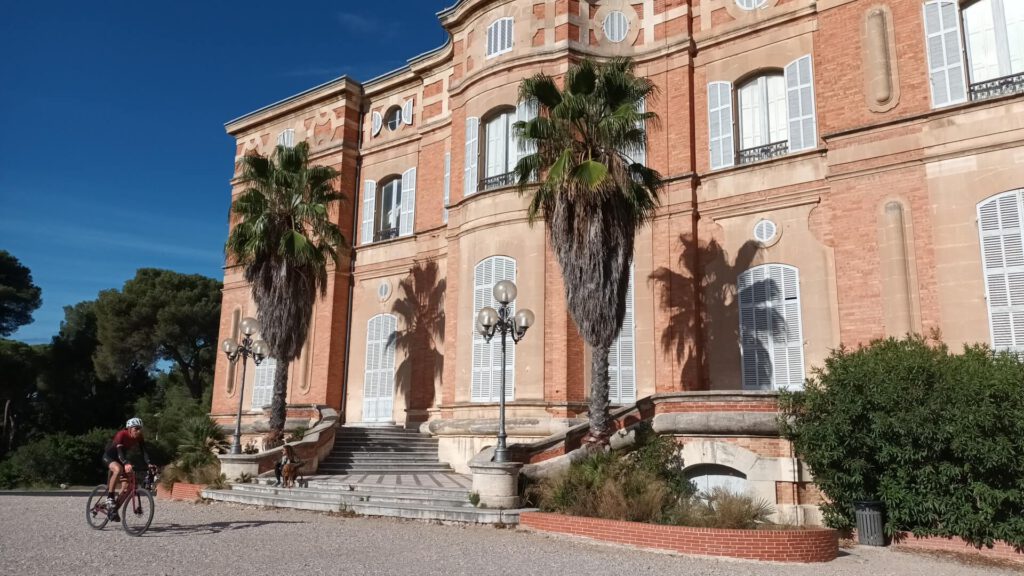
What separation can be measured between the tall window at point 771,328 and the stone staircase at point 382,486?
20.9ft

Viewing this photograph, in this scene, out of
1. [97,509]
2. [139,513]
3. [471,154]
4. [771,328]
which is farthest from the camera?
[471,154]

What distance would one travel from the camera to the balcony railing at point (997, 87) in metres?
13.2

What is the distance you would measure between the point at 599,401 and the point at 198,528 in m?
6.31

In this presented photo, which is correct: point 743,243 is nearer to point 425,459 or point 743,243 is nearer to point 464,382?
point 464,382

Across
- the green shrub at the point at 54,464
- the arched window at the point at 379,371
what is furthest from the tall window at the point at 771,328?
the green shrub at the point at 54,464

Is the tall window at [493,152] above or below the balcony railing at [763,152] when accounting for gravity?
above

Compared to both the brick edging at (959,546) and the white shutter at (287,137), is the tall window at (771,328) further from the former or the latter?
the white shutter at (287,137)

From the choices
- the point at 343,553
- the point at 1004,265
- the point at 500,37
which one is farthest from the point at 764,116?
the point at 343,553

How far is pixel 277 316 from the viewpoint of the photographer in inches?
691

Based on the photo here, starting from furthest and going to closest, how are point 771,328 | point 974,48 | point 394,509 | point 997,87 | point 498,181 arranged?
point 498,181 → point 771,328 → point 974,48 → point 997,87 → point 394,509

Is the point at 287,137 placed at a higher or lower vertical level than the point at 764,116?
higher

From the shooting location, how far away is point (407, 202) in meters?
22.5

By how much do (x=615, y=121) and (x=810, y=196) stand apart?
5.30m

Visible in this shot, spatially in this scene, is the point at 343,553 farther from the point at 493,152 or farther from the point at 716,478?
the point at 493,152
